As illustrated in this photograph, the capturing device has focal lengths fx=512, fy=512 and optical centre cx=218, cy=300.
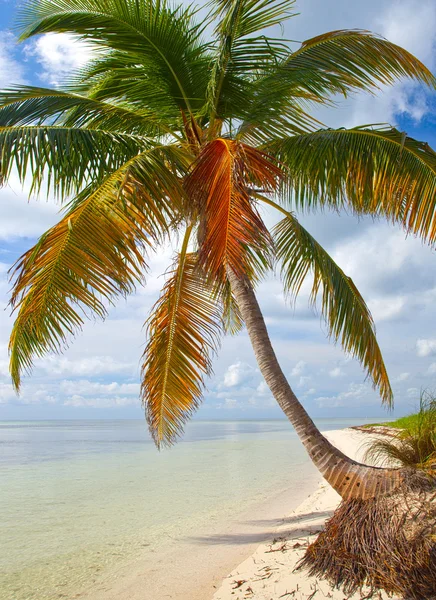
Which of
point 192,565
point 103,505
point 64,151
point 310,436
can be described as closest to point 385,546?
point 310,436

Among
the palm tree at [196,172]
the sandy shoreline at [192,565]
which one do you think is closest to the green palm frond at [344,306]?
the palm tree at [196,172]

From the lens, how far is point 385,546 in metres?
4.45

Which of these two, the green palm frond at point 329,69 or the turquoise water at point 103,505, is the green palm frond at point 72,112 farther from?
the turquoise water at point 103,505

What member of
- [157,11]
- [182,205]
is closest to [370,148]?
[182,205]

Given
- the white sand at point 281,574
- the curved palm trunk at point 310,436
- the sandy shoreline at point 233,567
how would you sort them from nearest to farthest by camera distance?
the white sand at point 281,574 → the sandy shoreline at point 233,567 → the curved palm trunk at point 310,436

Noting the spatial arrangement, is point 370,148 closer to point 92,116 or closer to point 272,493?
point 92,116

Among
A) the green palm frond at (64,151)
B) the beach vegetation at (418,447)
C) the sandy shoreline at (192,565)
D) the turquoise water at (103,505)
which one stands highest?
the green palm frond at (64,151)

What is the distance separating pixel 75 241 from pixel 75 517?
616cm

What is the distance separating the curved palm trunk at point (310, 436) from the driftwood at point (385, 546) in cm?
16

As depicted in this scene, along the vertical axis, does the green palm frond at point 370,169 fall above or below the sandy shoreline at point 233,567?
above

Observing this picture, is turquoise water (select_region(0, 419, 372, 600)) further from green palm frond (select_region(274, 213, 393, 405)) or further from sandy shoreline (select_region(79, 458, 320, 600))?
green palm frond (select_region(274, 213, 393, 405))

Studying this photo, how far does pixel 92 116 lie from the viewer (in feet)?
22.8

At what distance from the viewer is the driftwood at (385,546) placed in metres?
4.21

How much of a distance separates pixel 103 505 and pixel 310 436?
5.89 metres
